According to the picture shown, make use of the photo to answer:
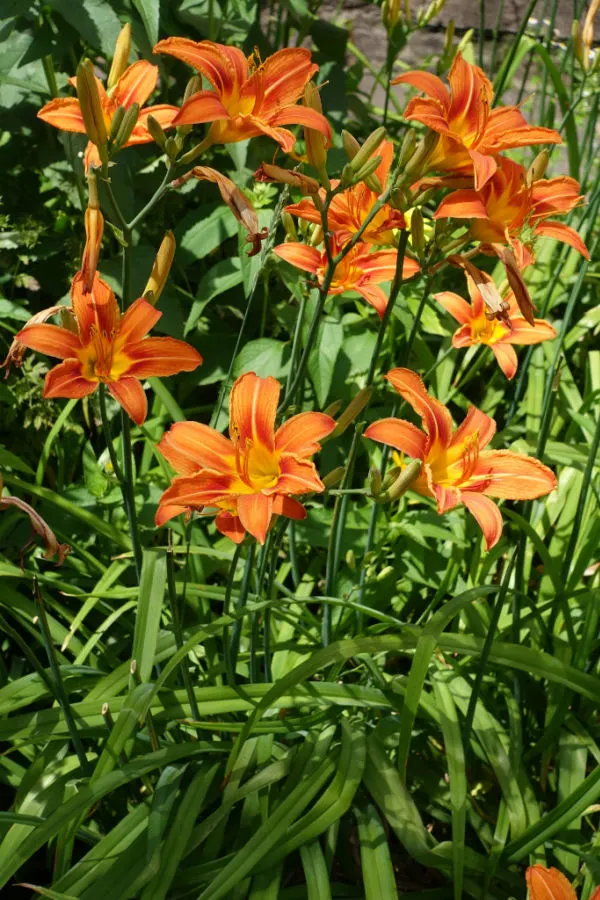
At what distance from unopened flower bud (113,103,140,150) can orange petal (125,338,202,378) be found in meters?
0.24

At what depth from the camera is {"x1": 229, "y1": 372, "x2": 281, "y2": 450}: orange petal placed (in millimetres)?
1115

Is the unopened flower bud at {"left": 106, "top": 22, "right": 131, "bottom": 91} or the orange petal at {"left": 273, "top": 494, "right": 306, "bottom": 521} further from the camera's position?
Result: the unopened flower bud at {"left": 106, "top": 22, "right": 131, "bottom": 91}

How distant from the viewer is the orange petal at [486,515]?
3.51 feet

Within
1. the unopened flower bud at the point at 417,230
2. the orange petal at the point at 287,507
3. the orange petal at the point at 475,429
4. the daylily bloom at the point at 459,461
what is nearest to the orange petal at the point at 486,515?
the daylily bloom at the point at 459,461

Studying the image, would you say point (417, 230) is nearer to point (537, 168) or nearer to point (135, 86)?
point (537, 168)

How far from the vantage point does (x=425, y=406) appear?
1.17m

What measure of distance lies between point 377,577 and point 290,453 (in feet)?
2.02

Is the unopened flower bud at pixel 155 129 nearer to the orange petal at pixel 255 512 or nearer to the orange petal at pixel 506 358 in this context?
the orange petal at pixel 255 512

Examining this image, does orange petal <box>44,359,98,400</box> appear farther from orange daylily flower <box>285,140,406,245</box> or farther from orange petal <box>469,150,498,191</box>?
orange petal <box>469,150,498,191</box>

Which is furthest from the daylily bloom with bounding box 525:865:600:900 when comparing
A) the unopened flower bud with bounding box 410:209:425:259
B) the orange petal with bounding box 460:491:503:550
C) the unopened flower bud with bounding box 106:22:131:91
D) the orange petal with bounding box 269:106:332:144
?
the unopened flower bud with bounding box 106:22:131:91

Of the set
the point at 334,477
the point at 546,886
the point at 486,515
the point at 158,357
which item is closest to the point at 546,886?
the point at 546,886

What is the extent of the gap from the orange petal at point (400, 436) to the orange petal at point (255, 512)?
17 centimetres

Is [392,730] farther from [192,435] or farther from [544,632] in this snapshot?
[192,435]

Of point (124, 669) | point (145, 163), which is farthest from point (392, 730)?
point (145, 163)
